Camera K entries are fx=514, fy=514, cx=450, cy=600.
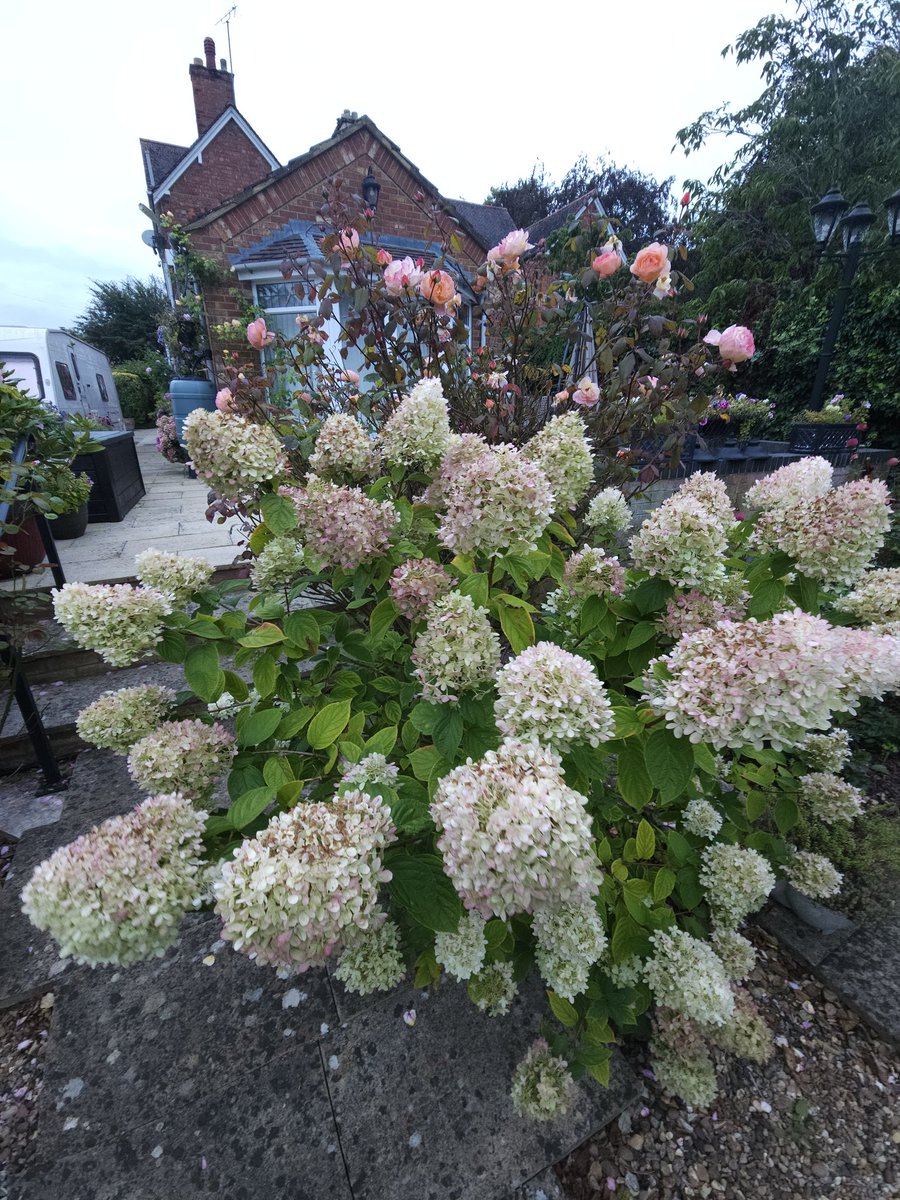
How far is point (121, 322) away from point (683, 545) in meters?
33.5

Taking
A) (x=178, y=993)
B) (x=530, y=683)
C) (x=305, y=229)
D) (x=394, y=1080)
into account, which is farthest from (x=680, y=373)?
(x=305, y=229)

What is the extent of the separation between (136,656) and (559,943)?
1334 mm

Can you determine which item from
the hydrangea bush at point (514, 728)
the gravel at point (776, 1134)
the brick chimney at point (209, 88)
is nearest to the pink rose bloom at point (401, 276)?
the hydrangea bush at point (514, 728)

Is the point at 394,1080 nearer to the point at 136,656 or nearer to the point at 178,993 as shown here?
the point at 178,993

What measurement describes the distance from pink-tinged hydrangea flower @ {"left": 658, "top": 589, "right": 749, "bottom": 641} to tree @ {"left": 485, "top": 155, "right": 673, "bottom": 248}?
27386 millimetres

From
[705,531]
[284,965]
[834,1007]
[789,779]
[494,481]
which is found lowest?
[834,1007]

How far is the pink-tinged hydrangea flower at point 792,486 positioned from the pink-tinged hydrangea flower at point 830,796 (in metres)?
1.07

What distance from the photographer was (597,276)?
2225mm

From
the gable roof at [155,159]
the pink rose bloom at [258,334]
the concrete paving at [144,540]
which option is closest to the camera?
the pink rose bloom at [258,334]

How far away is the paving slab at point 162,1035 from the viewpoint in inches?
58.1

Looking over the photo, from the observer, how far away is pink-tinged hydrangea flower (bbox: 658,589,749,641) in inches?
48.4

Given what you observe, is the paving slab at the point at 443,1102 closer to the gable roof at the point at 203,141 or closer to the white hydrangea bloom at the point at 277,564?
the white hydrangea bloom at the point at 277,564

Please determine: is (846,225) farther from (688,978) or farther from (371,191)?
(688,978)

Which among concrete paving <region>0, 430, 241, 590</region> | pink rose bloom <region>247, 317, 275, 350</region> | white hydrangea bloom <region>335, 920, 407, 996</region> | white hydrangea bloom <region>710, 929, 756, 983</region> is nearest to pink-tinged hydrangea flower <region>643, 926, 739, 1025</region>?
white hydrangea bloom <region>710, 929, 756, 983</region>
